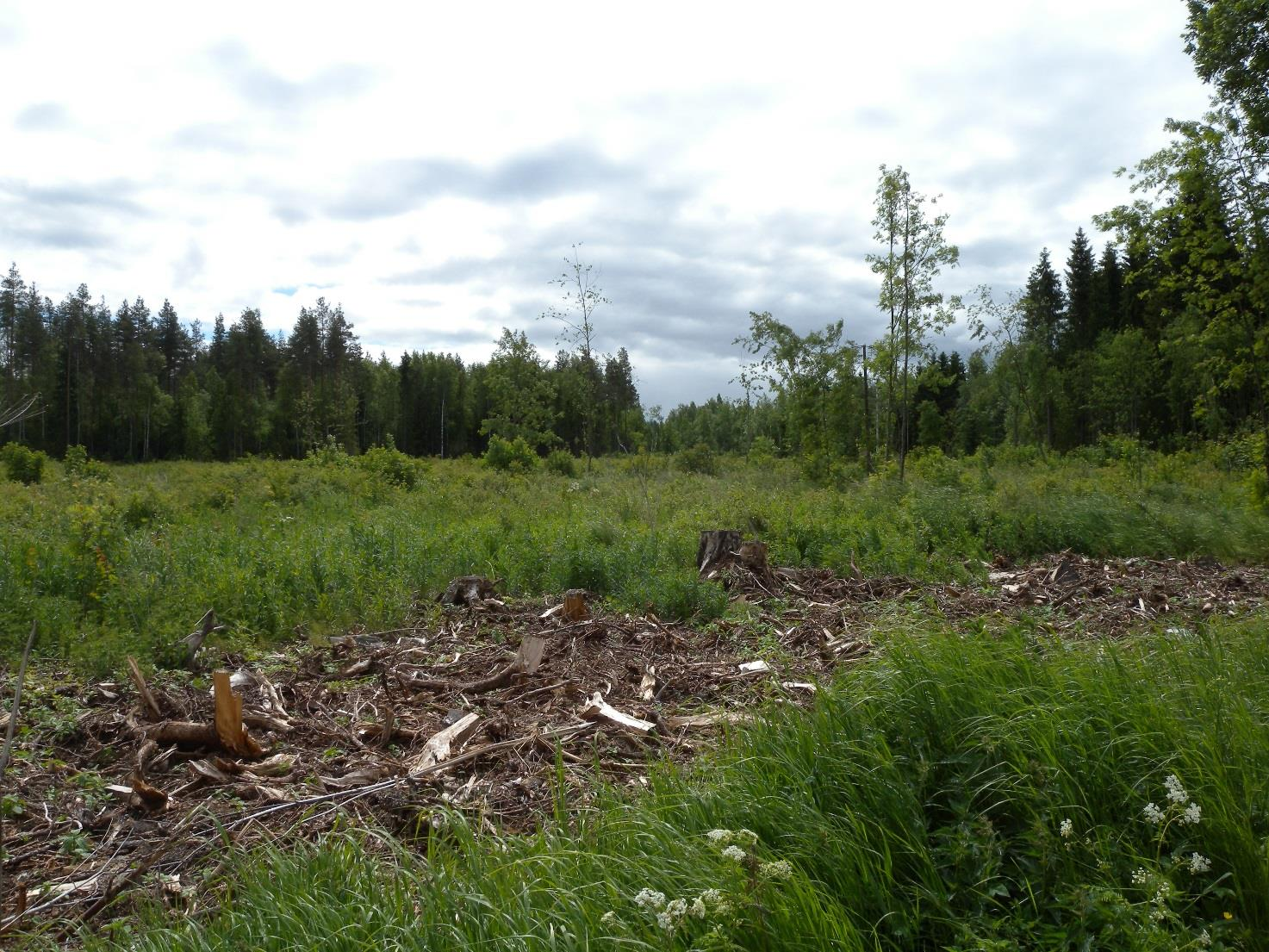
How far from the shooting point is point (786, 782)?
2.76m

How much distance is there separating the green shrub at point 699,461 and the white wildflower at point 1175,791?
2398 centimetres

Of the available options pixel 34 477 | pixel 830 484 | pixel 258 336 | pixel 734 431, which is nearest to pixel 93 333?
pixel 258 336

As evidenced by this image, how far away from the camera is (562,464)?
27.7m

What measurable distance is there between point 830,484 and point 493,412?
976 inches

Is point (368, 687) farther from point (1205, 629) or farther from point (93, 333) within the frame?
point (93, 333)

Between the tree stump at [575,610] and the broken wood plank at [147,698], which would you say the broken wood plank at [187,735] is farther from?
the tree stump at [575,610]

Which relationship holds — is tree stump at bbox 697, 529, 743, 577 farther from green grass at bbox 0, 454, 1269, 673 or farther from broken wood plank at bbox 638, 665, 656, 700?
broken wood plank at bbox 638, 665, 656, 700

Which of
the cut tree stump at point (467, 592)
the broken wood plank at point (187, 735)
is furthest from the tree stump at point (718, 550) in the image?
the broken wood plank at point (187, 735)

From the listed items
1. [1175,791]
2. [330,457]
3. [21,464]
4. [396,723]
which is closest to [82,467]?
[21,464]

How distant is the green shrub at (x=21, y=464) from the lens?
931 inches

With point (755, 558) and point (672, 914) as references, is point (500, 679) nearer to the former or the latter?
A: point (672, 914)

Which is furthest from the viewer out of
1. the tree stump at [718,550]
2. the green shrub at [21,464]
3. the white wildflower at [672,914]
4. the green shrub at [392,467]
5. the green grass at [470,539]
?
the green shrub at [21,464]

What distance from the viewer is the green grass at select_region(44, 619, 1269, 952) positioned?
2033 mm

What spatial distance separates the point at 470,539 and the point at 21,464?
22.3 m
